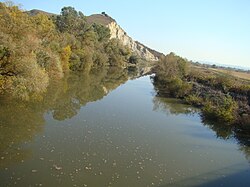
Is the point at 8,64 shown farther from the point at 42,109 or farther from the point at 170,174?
the point at 170,174

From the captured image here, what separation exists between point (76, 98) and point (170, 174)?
76.0 feet

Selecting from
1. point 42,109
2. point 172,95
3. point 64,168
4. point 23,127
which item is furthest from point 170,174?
point 172,95

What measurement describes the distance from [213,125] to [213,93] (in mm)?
14868

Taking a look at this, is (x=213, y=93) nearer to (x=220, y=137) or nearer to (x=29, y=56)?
(x=220, y=137)

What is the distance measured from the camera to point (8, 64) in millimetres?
28562

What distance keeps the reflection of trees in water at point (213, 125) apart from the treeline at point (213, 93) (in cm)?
121

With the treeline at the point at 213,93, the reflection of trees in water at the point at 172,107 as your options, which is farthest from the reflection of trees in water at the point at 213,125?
the treeline at the point at 213,93

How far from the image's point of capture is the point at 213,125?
32.4 meters

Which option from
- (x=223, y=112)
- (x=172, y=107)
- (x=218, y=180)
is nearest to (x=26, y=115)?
(x=218, y=180)

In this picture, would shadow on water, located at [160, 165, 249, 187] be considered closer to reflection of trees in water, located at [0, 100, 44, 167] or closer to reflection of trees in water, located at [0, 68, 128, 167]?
reflection of trees in water, located at [0, 100, 44, 167]

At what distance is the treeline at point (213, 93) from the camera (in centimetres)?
3394

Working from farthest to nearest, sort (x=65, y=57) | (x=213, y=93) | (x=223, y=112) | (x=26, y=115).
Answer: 1. (x=65, y=57)
2. (x=213, y=93)
3. (x=223, y=112)
4. (x=26, y=115)

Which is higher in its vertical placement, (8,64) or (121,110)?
(8,64)

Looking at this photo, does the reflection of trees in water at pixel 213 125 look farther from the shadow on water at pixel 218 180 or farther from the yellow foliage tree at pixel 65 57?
the yellow foliage tree at pixel 65 57
